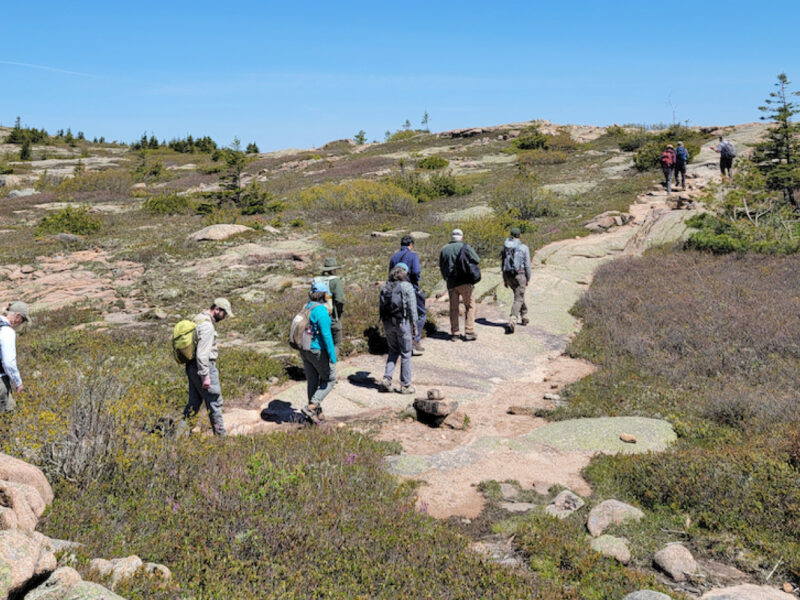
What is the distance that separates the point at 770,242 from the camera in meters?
15.8

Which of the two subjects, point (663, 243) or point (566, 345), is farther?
point (663, 243)

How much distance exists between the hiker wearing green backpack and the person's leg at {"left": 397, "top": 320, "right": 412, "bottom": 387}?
1.51 metres

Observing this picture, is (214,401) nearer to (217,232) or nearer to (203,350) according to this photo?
(203,350)

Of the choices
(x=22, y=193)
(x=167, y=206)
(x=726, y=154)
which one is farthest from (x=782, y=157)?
(x=22, y=193)

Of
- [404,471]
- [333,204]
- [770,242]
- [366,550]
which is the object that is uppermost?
[333,204]

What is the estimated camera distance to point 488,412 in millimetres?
8914

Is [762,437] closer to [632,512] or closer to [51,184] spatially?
[632,512]

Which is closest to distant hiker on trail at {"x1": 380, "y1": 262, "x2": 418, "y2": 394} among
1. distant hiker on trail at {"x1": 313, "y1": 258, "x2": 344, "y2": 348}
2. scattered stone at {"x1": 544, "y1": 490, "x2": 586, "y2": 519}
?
distant hiker on trail at {"x1": 313, "y1": 258, "x2": 344, "y2": 348}

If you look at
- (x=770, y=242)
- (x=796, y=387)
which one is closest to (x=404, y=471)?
(x=796, y=387)

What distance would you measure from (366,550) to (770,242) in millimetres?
16011

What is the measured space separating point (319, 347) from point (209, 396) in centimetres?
159

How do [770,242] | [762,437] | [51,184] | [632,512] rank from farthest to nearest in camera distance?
1. [51,184]
2. [770,242]
3. [762,437]
4. [632,512]

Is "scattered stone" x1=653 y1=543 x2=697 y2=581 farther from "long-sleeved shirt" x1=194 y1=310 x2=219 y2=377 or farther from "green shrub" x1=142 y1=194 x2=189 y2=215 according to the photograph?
"green shrub" x1=142 y1=194 x2=189 y2=215

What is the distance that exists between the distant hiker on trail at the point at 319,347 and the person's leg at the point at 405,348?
1.47 meters
